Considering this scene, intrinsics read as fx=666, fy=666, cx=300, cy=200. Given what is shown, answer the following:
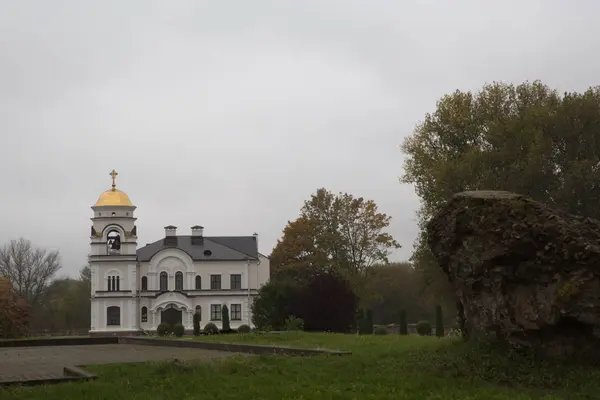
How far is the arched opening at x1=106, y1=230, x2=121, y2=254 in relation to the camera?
65.0 metres

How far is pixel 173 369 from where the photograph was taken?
12.9 m

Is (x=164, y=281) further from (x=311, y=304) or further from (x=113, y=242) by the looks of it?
(x=311, y=304)

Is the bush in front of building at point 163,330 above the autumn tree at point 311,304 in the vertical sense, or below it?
below

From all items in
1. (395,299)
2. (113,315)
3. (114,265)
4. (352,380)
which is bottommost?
(352,380)

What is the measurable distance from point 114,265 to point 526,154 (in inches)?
1693

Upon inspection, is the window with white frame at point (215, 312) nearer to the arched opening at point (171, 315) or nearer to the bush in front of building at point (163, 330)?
the arched opening at point (171, 315)

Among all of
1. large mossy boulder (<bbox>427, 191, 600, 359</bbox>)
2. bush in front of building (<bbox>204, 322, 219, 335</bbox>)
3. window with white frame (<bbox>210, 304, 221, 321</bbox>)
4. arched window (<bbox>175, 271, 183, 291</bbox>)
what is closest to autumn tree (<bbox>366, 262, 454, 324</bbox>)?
window with white frame (<bbox>210, 304, 221, 321</bbox>)

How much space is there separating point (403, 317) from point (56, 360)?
25126mm

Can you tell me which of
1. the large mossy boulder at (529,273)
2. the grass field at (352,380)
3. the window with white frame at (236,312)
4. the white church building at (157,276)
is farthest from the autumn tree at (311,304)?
the grass field at (352,380)

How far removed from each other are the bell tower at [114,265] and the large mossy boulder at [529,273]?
53.9 metres

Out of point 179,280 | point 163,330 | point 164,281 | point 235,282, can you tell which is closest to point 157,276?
Answer: point 164,281

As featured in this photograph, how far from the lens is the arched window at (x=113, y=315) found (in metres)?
63.7

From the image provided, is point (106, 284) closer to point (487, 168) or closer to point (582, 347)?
point (487, 168)

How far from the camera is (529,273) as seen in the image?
1296 centimetres
